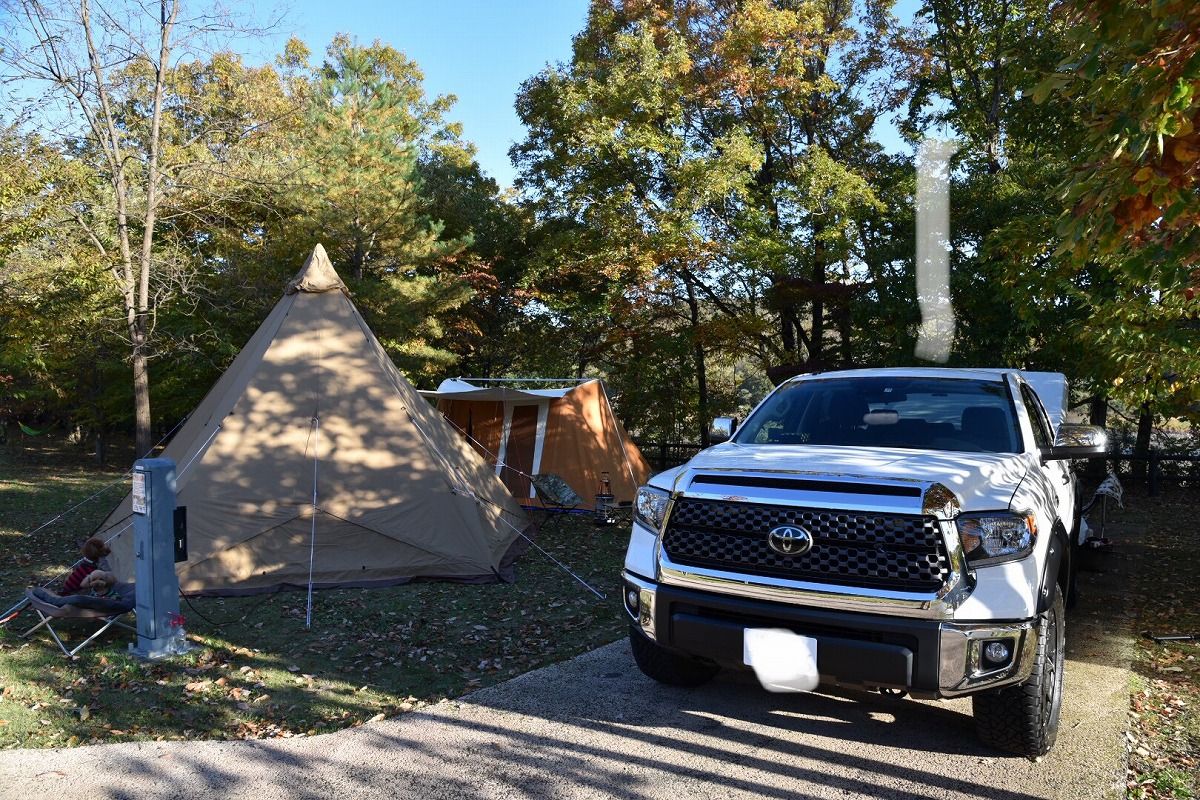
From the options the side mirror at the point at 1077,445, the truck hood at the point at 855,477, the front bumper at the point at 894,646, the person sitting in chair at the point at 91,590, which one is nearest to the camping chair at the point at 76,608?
the person sitting in chair at the point at 91,590

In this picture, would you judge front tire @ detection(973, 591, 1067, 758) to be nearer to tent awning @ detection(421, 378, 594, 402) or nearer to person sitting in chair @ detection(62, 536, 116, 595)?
person sitting in chair @ detection(62, 536, 116, 595)

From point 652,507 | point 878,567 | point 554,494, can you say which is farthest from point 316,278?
point 878,567

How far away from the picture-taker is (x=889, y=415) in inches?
195

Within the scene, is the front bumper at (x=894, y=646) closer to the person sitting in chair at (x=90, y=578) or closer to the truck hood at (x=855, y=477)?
the truck hood at (x=855, y=477)

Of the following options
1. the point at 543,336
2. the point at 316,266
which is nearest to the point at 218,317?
the point at 543,336

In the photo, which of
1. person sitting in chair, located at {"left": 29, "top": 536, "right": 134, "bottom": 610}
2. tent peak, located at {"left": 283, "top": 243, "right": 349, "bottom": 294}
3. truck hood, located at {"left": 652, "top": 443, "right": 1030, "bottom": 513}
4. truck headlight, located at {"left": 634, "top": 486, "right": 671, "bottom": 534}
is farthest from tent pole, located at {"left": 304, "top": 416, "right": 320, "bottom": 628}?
truck hood, located at {"left": 652, "top": 443, "right": 1030, "bottom": 513}

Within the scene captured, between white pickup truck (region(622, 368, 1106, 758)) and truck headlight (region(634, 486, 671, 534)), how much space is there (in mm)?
11

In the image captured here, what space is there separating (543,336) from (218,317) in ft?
26.1

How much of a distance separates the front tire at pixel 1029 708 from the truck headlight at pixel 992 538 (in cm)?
33

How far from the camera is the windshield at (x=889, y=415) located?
4.70 m

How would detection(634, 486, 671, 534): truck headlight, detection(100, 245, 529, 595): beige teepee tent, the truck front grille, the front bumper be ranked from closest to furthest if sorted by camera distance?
the front bumper, the truck front grille, detection(634, 486, 671, 534): truck headlight, detection(100, 245, 529, 595): beige teepee tent

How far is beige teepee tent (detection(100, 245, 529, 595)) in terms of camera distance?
7.58 metres

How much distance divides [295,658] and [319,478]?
253 cm

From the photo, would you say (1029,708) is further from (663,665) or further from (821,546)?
Result: (663,665)
